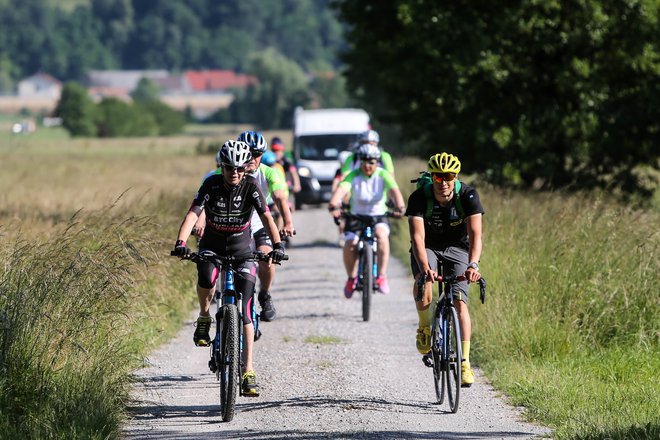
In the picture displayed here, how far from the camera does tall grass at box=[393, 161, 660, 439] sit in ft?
28.8

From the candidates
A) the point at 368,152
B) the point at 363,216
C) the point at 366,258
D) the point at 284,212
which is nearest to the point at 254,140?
the point at 284,212

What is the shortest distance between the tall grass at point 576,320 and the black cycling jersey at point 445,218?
1184 mm

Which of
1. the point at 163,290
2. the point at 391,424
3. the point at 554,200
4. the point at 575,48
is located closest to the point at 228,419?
the point at 391,424

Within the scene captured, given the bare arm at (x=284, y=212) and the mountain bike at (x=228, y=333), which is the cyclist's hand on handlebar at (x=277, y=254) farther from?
the bare arm at (x=284, y=212)

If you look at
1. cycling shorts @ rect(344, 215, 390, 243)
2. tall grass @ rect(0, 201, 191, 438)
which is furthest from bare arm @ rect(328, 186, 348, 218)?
tall grass @ rect(0, 201, 191, 438)

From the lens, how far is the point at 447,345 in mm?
8820

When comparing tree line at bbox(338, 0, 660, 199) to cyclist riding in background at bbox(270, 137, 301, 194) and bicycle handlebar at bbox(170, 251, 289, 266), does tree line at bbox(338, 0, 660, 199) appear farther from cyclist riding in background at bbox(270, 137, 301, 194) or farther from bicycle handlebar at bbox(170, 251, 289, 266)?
bicycle handlebar at bbox(170, 251, 289, 266)

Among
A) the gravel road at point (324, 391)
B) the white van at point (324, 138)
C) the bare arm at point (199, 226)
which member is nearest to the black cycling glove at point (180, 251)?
the gravel road at point (324, 391)

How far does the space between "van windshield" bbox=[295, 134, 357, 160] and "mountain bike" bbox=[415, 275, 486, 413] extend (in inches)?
945

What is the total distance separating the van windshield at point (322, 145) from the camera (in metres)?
33.2

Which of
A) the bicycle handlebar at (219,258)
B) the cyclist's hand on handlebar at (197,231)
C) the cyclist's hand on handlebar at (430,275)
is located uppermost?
the cyclist's hand on handlebar at (197,231)

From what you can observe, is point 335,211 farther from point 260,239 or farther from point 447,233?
point 447,233

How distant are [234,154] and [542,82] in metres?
15.1

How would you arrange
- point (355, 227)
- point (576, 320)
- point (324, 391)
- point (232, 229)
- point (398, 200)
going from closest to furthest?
1. point (232, 229)
2. point (324, 391)
3. point (576, 320)
4. point (398, 200)
5. point (355, 227)
